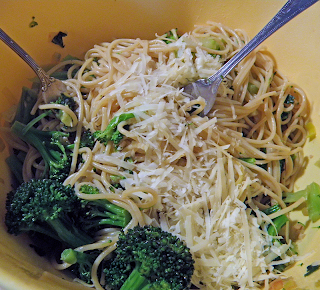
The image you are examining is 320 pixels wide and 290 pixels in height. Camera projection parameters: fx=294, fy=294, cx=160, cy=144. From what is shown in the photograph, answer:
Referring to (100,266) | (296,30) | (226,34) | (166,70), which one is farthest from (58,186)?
(296,30)

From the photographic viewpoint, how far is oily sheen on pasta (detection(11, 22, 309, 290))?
7.00ft

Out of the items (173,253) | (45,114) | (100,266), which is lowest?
(100,266)

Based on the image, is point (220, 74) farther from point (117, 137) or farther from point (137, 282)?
point (137, 282)

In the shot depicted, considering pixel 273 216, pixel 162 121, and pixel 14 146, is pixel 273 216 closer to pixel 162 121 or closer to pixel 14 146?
pixel 162 121

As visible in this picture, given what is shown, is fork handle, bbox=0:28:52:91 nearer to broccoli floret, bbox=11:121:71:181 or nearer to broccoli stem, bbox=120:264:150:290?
broccoli floret, bbox=11:121:71:181

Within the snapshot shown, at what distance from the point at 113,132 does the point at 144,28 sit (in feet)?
4.73

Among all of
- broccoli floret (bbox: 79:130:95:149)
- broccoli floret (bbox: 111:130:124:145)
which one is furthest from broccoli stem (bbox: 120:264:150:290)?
broccoli floret (bbox: 79:130:95:149)

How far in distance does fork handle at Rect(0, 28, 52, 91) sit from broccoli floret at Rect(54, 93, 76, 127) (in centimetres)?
18

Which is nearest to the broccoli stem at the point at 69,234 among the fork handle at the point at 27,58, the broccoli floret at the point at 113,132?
the broccoli floret at the point at 113,132

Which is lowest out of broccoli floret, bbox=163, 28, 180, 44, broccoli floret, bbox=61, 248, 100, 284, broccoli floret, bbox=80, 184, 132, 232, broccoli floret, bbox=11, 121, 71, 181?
broccoli floret, bbox=61, 248, 100, 284

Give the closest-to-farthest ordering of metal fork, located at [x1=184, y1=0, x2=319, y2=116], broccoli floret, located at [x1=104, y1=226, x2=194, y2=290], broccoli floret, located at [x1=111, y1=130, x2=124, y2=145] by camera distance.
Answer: broccoli floret, located at [x1=104, y1=226, x2=194, y2=290]
broccoli floret, located at [x1=111, y1=130, x2=124, y2=145]
metal fork, located at [x1=184, y1=0, x2=319, y2=116]

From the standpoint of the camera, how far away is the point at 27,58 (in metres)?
2.40

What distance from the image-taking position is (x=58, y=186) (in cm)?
209

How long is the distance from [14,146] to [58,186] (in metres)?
0.71
